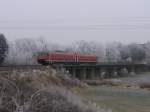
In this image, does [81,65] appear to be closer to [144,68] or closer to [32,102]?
[144,68]

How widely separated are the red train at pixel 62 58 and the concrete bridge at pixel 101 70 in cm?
131

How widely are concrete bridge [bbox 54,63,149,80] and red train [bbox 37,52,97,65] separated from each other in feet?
4.30

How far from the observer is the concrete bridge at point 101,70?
83.1 m

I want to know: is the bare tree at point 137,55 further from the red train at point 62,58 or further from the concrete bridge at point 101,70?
the red train at point 62,58

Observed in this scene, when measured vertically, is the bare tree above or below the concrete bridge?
above

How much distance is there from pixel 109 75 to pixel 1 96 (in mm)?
77880

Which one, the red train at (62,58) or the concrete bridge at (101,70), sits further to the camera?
the concrete bridge at (101,70)

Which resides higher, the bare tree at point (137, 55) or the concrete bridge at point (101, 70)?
the bare tree at point (137, 55)

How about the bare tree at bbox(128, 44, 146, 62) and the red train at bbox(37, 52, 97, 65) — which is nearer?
the red train at bbox(37, 52, 97, 65)

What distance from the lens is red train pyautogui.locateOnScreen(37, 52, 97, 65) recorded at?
7474 cm

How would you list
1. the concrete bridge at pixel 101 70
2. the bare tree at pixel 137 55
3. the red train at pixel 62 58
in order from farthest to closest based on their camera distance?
the bare tree at pixel 137 55 → the concrete bridge at pixel 101 70 → the red train at pixel 62 58

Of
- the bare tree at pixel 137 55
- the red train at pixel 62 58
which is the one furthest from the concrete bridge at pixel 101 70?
the bare tree at pixel 137 55

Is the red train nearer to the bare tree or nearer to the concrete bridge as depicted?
the concrete bridge

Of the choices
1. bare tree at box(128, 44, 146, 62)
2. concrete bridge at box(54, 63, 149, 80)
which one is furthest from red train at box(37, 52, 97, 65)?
bare tree at box(128, 44, 146, 62)
